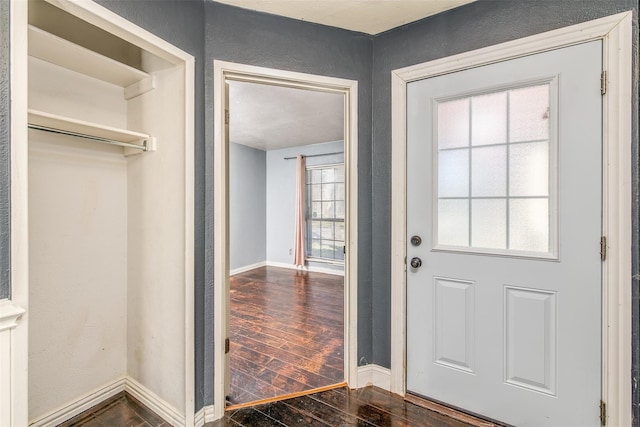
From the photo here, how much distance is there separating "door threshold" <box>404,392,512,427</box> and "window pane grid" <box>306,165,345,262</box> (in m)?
3.75

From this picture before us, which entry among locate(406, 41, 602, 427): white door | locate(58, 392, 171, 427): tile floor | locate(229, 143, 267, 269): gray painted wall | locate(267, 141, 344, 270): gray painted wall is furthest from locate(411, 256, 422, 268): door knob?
locate(229, 143, 267, 269): gray painted wall

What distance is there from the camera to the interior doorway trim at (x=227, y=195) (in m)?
1.68

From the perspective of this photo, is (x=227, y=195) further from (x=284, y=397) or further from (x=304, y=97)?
(x=304, y=97)

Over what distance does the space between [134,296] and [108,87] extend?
1299 millimetres

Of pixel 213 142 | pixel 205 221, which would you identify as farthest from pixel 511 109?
pixel 205 221

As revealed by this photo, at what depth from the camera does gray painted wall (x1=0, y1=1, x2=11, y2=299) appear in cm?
94

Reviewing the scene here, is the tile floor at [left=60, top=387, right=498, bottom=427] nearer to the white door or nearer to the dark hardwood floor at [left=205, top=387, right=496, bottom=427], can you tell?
the dark hardwood floor at [left=205, top=387, right=496, bottom=427]

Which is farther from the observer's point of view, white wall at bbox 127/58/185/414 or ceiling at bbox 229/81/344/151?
ceiling at bbox 229/81/344/151

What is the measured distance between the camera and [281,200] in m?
6.15

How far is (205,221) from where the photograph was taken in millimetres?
1659

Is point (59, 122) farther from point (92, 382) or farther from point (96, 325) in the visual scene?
point (92, 382)

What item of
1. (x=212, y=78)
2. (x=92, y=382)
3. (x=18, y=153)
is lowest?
(x=92, y=382)

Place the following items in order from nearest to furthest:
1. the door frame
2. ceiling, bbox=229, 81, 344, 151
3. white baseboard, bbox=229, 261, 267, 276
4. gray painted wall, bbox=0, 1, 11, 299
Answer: gray painted wall, bbox=0, 1, 11, 299 < the door frame < ceiling, bbox=229, 81, 344, 151 < white baseboard, bbox=229, 261, 267, 276

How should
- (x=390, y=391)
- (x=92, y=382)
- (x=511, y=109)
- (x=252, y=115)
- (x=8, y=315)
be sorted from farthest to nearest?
1. (x=252, y=115)
2. (x=390, y=391)
3. (x=92, y=382)
4. (x=511, y=109)
5. (x=8, y=315)
